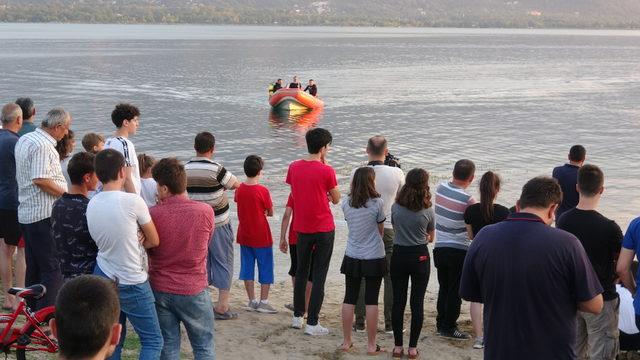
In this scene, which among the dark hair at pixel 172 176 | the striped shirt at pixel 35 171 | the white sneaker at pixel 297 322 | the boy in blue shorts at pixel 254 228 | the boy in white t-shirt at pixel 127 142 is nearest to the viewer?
the dark hair at pixel 172 176

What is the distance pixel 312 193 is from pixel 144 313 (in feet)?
8.67

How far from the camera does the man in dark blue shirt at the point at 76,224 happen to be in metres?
6.11

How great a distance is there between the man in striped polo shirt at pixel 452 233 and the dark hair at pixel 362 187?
86 centimetres

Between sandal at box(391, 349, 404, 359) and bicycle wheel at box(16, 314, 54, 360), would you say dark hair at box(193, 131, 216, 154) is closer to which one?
bicycle wheel at box(16, 314, 54, 360)

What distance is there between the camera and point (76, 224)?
20.0 feet

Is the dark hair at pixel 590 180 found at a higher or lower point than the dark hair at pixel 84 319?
higher

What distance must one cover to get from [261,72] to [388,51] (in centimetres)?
4453

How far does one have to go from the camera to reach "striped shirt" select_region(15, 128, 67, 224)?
24.8ft

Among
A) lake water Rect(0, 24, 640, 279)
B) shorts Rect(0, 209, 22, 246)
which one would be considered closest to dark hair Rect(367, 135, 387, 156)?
shorts Rect(0, 209, 22, 246)

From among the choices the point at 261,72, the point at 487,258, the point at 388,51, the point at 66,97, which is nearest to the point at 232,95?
the point at 66,97

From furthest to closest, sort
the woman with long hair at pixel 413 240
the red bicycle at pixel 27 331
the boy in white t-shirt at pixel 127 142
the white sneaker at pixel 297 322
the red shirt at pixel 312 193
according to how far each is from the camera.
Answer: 1. the white sneaker at pixel 297 322
2. the red shirt at pixel 312 193
3. the woman with long hair at pixel 413 240
4. the boy in white t-shirt at pixel 127 142
5. the red bicycle at pixel 27 331

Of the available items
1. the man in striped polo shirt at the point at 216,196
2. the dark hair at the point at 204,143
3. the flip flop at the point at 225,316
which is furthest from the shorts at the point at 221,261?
the dark hair at the point at 204,143

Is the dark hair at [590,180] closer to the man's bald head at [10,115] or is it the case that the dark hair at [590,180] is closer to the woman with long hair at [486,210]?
the woman with long hair at [486,210]

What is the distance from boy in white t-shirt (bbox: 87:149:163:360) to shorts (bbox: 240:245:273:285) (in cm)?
330
